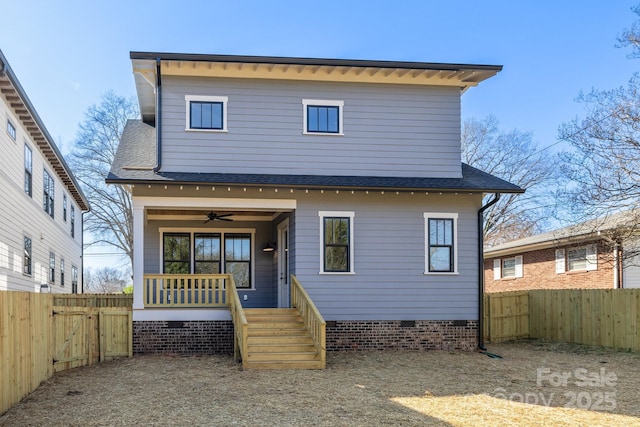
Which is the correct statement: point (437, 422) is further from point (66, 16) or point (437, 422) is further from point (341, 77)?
point (66, 16)

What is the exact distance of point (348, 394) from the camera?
872 centimetres

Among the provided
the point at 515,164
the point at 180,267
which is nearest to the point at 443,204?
the point at 180,267

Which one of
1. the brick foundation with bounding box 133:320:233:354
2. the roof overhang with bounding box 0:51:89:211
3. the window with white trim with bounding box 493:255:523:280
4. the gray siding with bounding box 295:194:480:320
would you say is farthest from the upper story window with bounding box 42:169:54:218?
the window with white trim with bounding box 493:255:523:280

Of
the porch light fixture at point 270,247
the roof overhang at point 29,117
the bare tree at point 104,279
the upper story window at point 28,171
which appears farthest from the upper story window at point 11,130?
the bare tree at point 104,279

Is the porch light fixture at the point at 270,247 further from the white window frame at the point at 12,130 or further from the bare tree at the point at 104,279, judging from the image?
the bare tree at the point at 104,279

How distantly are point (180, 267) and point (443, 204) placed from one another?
276 inches

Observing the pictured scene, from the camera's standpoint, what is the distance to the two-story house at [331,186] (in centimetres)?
1279

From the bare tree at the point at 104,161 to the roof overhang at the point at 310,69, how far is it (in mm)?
Answer: 17677

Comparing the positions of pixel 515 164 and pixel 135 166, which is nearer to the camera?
pixel 135 166

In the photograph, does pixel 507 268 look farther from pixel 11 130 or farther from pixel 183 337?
pixel 11 130

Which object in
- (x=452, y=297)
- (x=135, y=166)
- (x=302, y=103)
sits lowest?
(x=452, y=297)

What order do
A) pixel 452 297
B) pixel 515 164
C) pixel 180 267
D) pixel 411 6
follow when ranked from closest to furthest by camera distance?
pixel 452 297 < pixel 180 267 < pixel 411 6 < pixel 515 164

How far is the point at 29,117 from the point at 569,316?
15.1m

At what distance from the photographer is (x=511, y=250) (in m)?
23.5
